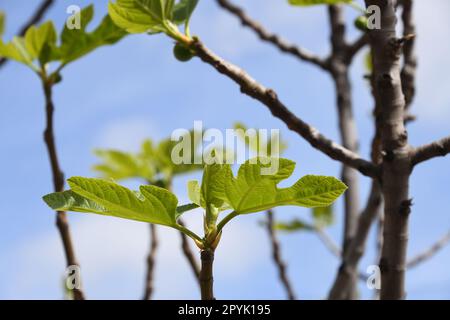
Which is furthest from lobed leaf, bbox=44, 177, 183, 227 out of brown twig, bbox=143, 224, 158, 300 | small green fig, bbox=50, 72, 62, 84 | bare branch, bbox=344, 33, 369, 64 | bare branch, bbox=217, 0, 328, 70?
bare branch, bbox=344, 33, 369, 64

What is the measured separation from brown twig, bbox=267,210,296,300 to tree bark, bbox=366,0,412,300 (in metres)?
1.27

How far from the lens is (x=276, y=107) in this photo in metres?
1.68

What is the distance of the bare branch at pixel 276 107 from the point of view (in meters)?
1.68

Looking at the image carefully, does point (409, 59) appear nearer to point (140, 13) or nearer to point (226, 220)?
point (140, 13)

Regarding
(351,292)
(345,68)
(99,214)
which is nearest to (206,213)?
(99,214)

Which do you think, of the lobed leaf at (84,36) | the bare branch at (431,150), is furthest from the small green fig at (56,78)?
the bare branch at (431,150)

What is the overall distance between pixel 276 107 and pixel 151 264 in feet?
3.69

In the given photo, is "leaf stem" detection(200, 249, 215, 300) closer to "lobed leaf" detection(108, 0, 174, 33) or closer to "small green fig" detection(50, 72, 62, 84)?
"lobed leaf" detection(108, 0, 174, 33)

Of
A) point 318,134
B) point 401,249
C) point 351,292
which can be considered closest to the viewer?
point 401,249

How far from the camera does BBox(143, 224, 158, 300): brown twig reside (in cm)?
248

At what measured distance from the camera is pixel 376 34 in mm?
1593

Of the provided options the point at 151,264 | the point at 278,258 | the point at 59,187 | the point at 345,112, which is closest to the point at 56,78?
the point at 59,187
